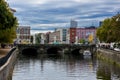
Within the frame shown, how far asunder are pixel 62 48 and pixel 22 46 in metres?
17.7

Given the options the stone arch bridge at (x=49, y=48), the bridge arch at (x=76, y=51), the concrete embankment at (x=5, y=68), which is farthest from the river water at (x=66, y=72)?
the bridge arch at (x=76, y=51)

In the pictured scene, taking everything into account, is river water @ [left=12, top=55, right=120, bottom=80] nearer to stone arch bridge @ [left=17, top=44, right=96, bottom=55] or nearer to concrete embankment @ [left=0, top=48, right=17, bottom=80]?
concrete embankment @ [left=0, top=48, right=17, bottom=80]

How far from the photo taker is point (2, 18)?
6556 cm

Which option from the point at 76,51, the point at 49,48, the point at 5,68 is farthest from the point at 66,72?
the point at 76,51

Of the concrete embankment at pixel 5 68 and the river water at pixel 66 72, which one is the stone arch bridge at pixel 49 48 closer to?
the river water at pixel 66 72

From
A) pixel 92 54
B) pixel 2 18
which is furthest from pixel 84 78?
pixel 92 54

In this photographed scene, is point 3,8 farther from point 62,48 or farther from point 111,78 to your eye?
point 62,48

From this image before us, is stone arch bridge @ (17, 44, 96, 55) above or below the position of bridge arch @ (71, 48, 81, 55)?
above

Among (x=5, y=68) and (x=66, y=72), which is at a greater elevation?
(x=5, y=68)

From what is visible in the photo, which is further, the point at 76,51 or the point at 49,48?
the point at 76,51

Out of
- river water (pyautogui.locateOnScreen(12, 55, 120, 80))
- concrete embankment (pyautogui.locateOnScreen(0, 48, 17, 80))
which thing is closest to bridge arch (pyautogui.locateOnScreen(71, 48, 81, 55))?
river water (pyautogui.locateOnScreen(12, 55, 120, 80))

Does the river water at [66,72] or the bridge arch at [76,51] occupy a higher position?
the river water at [66,72]

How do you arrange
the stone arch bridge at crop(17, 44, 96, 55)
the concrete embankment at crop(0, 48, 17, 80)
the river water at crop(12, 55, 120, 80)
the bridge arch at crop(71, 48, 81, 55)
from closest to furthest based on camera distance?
the concrete embankment at crop(0, 48, 17, 80) → the river water at crop(12, 55, 120, 80) → the stone arch bridge at crop(17, 44, 96, 55) → the bridge arch at crop(71, 48, 81, 55)

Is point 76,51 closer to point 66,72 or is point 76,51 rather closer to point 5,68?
point 66,72
